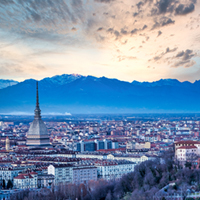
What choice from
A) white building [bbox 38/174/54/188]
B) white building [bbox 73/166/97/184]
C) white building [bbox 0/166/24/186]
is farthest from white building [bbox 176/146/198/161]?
white building [bbox 0/166/24/186]

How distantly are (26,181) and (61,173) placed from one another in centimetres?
359

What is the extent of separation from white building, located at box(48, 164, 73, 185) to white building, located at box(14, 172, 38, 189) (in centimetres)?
193

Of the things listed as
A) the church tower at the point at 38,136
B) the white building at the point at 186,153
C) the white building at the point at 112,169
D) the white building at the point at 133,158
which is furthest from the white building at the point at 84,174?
the church tower at the point at 38,136

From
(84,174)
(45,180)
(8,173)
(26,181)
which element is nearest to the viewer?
(26,181)

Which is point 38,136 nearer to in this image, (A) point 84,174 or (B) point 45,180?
(A) point 84,174

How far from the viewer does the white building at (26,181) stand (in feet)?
132

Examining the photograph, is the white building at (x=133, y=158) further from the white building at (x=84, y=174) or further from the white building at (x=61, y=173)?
the white building at (x=61, y=173)

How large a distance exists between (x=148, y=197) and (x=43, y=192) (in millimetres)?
7294

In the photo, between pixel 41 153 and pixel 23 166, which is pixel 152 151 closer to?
pixel 41 153

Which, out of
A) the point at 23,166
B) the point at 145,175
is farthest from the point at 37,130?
the point at 145,175

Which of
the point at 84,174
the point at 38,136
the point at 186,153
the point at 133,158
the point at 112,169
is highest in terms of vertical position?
the point at 38,136

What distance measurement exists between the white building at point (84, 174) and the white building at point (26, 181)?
329cm

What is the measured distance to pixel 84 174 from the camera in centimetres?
4438

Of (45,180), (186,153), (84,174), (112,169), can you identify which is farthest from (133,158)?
(45,180)
